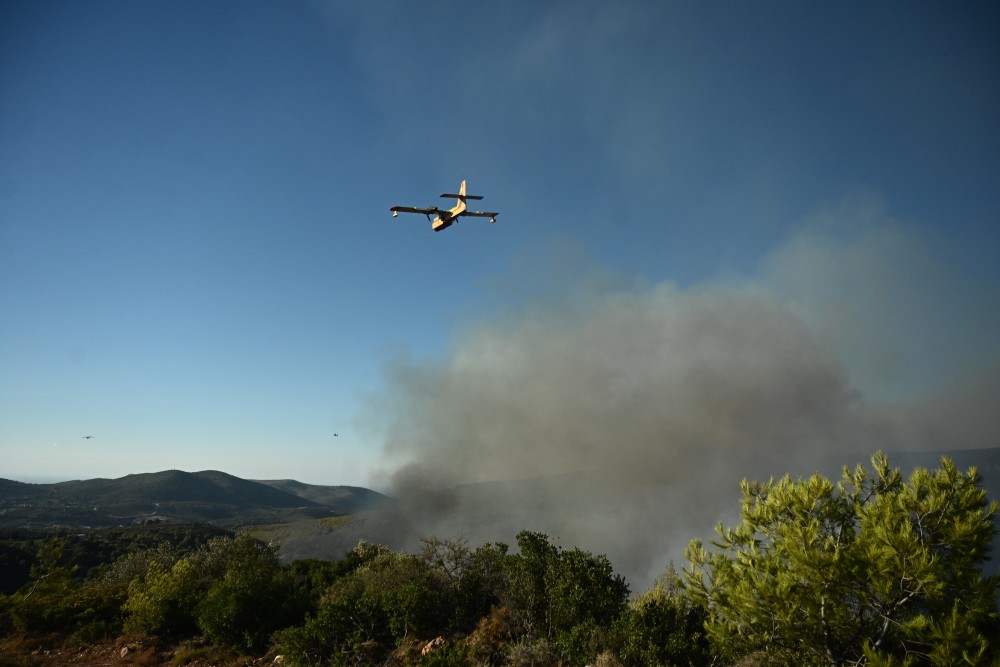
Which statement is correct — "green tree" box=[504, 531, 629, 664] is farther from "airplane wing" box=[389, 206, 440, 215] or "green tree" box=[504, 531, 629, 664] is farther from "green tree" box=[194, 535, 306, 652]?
"airplane wing" box=[389, 206, 440, 215]

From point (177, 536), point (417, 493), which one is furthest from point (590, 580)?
point (417, 493)

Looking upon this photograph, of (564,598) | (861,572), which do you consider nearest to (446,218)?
(564,598)

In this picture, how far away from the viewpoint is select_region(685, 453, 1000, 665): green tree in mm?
11625

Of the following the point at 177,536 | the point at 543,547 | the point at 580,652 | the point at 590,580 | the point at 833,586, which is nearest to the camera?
the point at 833,586

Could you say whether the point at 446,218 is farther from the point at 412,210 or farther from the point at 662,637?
the point at 662,637

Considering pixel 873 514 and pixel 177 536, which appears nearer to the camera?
pixel 873 514

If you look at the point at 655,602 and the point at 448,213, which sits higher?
the point at 448,213

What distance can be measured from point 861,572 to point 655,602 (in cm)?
1359

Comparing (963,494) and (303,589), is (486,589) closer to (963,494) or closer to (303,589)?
(303,589)

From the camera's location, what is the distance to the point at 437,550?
32.0 m

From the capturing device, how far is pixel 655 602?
78.3ft

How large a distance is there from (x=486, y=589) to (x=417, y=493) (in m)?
182

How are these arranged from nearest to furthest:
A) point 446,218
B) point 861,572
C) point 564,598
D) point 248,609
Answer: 1. point 861,572
2. point 564,598
3. point 248,609
4. point 446,218

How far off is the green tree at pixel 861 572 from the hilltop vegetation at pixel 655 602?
0.18ft
